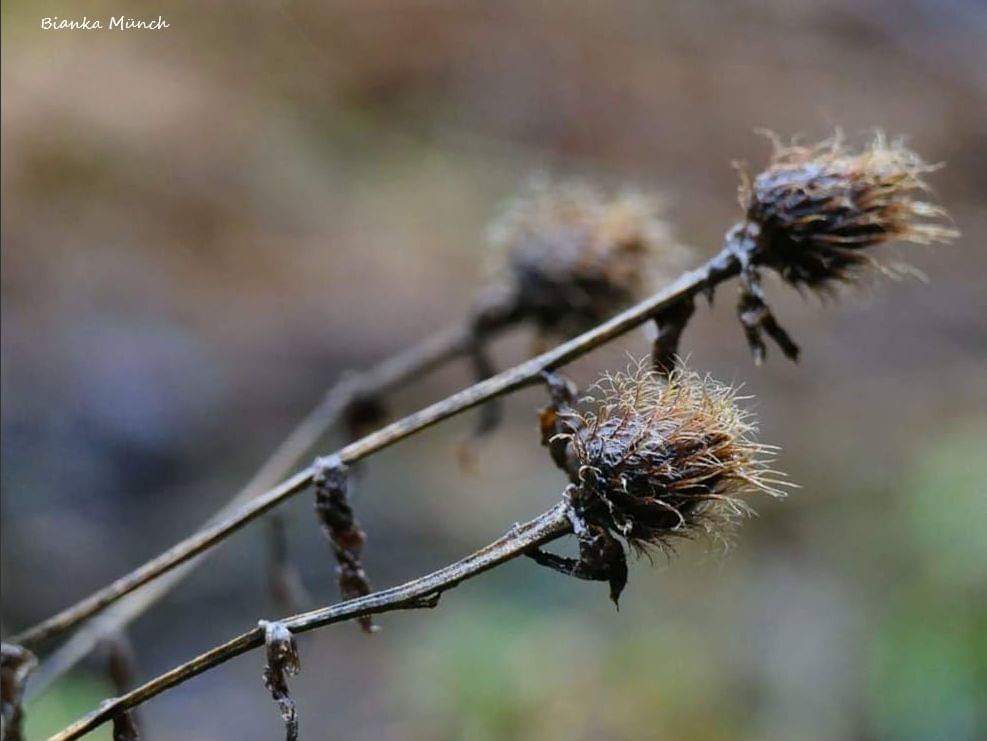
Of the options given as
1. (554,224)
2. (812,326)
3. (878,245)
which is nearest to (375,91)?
(812,326)

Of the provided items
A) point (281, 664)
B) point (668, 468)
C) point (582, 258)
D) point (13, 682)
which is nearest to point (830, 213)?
point (668, 468)

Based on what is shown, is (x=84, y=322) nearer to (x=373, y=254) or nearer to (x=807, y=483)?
(x=373, y=254)

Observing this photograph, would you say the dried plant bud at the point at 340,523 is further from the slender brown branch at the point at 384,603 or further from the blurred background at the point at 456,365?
the blurred background at the point at 456,365

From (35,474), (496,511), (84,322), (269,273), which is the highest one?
(269,273)

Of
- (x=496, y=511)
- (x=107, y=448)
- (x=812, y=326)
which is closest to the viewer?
(x=107, y=448)

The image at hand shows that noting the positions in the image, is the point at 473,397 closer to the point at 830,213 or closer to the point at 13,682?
the point at 830,213

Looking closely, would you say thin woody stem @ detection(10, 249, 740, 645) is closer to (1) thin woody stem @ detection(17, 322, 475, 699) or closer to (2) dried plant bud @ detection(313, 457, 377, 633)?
(2) dried plant bud @ detection(313, 457, 377, 633)

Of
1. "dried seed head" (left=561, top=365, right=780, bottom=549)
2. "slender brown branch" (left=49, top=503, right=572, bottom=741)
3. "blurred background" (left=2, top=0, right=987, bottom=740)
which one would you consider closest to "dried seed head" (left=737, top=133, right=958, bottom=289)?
"dried seed head" (left=561, top=365, right=780, bottom=549)

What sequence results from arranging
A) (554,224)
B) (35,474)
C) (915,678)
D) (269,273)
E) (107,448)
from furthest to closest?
(269,273)
(107,448)
(35,474)
(915,678)
(554,224)
